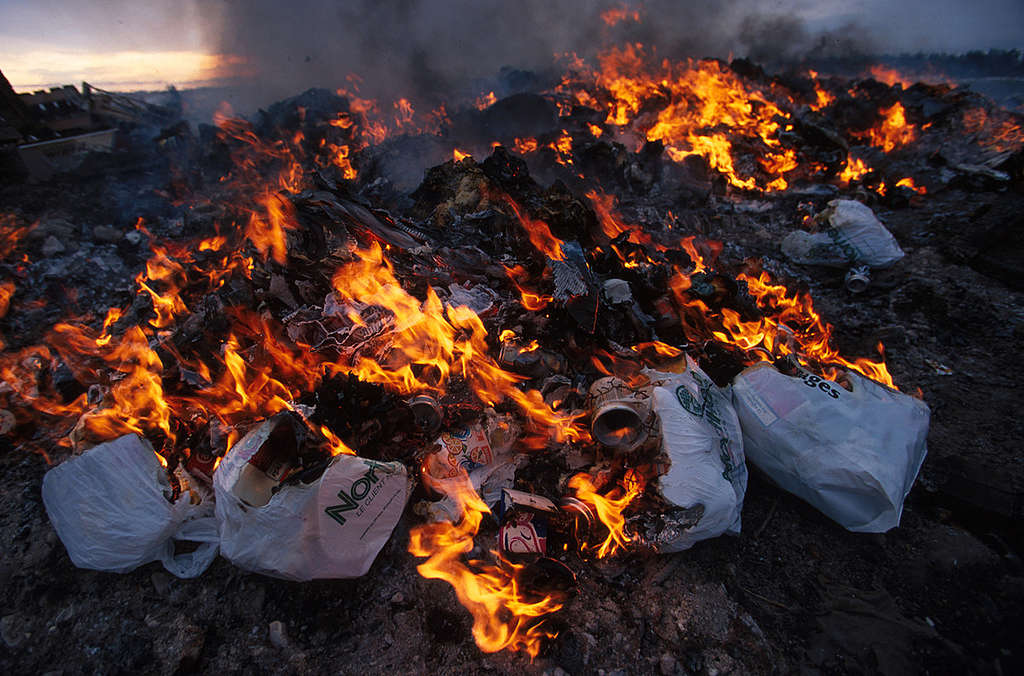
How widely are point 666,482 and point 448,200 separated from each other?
506cm

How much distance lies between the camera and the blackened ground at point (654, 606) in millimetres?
2154

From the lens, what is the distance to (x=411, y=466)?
9.75ft

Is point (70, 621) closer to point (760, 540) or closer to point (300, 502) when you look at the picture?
point (300, 502)

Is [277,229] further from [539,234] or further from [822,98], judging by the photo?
[822,98]

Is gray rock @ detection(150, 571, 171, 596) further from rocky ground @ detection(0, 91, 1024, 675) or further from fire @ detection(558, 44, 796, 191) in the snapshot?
fire @ detection(558, 44, 796, 191)

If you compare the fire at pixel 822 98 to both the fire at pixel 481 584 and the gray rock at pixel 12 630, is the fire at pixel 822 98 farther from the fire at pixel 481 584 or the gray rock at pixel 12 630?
the gray rock at pixel 12 630

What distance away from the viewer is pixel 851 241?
5.50 meters

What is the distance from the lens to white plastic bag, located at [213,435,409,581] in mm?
2189

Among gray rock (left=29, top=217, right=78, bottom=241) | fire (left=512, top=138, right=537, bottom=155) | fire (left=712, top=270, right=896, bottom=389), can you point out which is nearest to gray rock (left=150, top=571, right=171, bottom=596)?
fire (left=712, top=270, right=896, bottom=389)

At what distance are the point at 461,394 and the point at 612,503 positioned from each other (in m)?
1.59

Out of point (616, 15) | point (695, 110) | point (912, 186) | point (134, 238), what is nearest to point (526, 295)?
point (134, 238)

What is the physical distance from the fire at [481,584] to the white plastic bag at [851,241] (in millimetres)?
5952

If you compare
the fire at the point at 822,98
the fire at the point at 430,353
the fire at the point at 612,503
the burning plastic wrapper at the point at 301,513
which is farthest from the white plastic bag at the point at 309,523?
the fire at the point at 822,98

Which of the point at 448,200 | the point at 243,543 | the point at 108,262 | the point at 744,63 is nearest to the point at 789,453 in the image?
the point at 243,543
